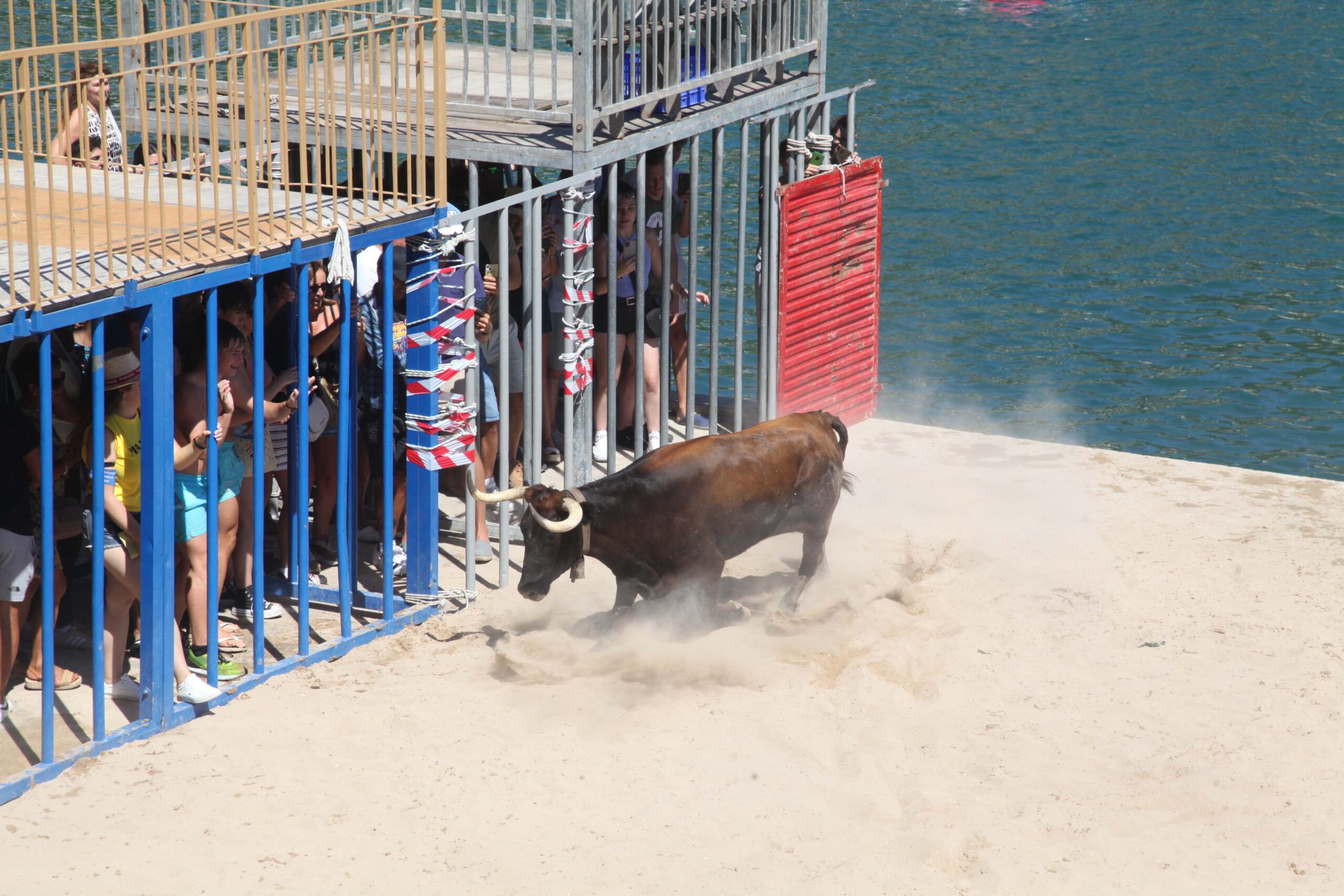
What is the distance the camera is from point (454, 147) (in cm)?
900

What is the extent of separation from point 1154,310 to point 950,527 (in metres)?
12.5

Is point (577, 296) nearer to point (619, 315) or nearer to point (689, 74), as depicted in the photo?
point (619, 315)

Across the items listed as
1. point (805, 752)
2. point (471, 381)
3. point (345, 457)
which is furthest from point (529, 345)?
point (805, 752)

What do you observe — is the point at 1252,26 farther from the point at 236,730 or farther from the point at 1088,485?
the point at 236,730

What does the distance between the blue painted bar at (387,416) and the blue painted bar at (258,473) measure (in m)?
0.56

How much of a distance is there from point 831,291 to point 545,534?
4673 mm

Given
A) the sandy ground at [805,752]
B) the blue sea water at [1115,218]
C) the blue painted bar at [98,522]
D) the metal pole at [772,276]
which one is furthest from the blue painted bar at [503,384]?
the blue sea water at [1115,218]

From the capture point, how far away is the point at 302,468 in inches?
299

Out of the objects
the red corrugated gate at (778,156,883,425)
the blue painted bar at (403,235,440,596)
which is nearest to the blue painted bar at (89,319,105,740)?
the blue painted bar at (403,235,440,596)

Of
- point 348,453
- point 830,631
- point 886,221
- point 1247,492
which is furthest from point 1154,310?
point 348,453

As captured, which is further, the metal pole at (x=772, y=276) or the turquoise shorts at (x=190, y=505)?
the metal pole at (x=772, y=276)

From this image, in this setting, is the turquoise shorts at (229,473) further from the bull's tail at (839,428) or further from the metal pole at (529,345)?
the bull's tail at (839,428)

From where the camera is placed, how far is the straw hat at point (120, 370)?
22.2 feet

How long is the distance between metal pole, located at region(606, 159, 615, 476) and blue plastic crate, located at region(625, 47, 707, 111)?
0.60 metres
